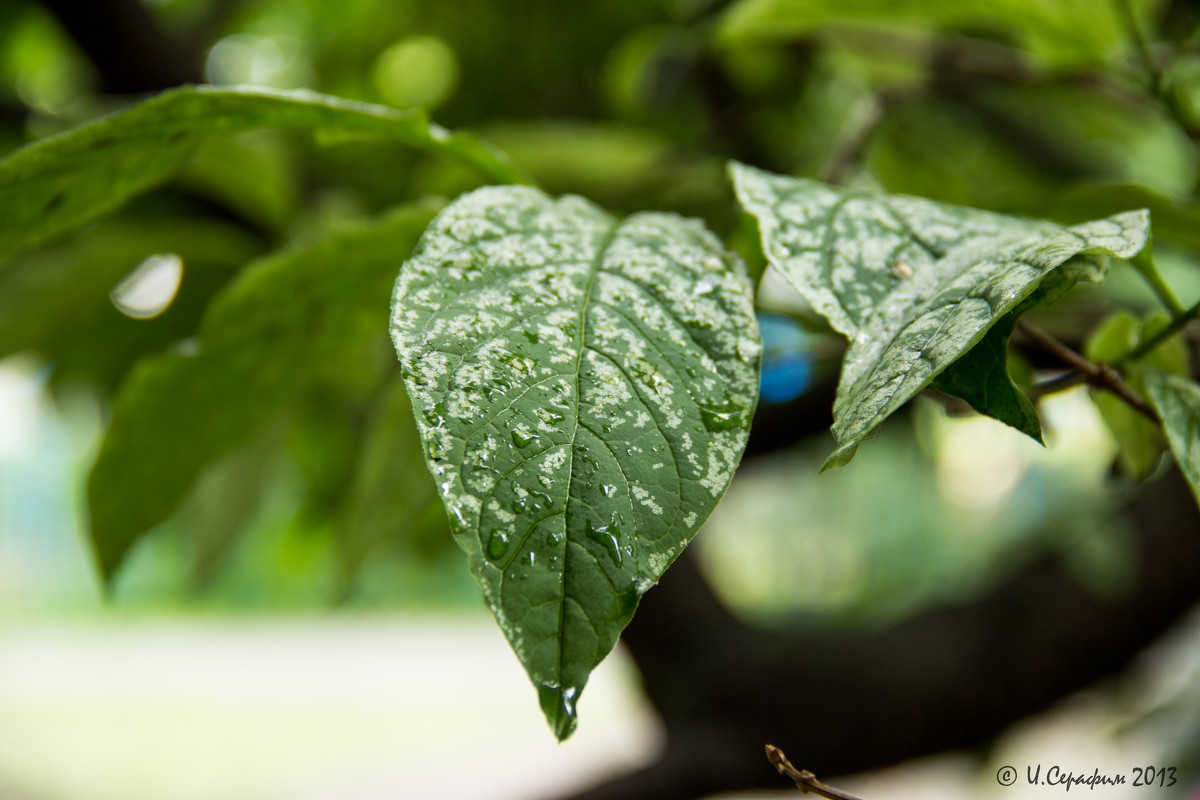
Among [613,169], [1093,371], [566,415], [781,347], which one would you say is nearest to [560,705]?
[566,415]

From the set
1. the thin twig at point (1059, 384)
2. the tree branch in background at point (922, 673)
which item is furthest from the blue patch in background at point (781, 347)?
the tree branch in background at point (922, 673)

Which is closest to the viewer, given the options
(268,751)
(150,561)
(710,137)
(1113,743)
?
(710,137)

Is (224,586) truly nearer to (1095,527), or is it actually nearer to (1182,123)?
(1095,527)

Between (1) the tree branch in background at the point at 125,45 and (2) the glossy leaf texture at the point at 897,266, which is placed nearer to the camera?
(2) the glossy leaf texture at the point at 897,266

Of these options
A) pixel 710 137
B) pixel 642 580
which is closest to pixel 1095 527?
pixel 710 137

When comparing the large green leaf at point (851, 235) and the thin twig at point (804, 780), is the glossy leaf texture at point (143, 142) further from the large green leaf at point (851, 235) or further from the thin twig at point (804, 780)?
the thin twig at point (804, 780)

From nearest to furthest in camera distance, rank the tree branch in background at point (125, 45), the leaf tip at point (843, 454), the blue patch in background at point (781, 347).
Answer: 1. the leaf tip at point (843, 454)
2. the blue patch in background at point (781, 347)
3. the tree branch in background at point (125, 45)

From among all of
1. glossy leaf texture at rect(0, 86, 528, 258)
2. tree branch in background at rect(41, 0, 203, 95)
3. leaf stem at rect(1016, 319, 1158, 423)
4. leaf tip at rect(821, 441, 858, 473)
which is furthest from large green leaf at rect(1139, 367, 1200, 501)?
tree branch in background at rect(41, 0, 203, 95)
